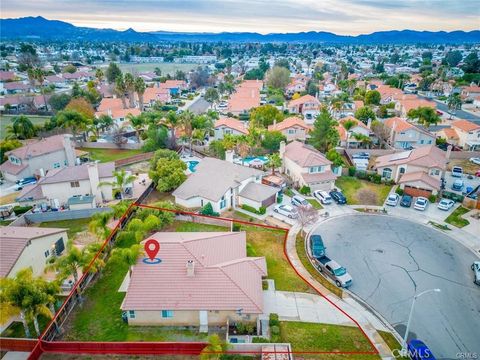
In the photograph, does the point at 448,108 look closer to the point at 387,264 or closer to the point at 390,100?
the point at 390,100

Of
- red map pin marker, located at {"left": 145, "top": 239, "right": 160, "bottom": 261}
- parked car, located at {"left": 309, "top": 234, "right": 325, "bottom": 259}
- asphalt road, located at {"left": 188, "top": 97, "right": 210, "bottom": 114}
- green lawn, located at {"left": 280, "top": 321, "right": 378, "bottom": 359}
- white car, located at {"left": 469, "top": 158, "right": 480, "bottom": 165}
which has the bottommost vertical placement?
asphalt road, located at {"left": 188, "top": 97, "right": 210, "bottom": 114}

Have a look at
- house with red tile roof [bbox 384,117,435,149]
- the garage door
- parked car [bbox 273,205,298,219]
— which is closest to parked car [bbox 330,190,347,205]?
parked car [bbox 273,205,298,219]

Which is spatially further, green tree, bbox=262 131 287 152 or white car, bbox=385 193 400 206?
green tree, bbox=262 131 287 152

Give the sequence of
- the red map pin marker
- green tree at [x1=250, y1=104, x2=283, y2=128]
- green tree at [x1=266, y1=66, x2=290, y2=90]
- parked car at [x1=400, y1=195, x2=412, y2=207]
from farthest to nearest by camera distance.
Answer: green tree at [x1=266, y1=66, x2=290, y2=90]
green tree at [x1=250, y1=104, x2=283, y2=128]
parked car at [x1=400, y1=195, x2=412, y2=207]
the red map pin marker

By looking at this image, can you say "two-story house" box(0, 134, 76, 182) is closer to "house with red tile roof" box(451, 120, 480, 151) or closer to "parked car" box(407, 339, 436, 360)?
"parked car" box(407, 339, 436, 360)

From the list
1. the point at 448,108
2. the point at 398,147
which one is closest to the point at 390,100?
the point at 448,108

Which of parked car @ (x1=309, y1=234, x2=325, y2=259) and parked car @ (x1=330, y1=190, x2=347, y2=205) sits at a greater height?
parked car @ (x1=309, y1=234, x2=325, y2=259)

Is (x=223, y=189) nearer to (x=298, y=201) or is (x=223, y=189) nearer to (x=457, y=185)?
(x=298, y=201)
